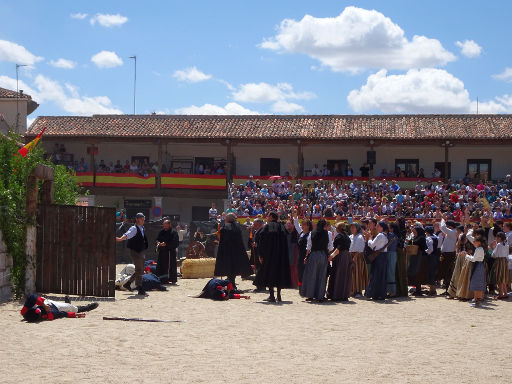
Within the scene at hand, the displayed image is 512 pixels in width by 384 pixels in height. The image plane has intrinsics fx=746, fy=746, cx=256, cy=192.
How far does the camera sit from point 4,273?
12.5 m

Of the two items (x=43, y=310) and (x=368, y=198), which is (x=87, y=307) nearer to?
(x=43, y=310)

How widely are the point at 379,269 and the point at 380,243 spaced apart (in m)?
0.51

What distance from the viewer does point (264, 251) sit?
13539 mm

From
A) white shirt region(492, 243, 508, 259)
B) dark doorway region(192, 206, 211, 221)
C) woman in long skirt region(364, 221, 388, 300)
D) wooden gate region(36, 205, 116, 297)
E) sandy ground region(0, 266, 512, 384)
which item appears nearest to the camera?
sandy ground region(0, 266, 512, 384)

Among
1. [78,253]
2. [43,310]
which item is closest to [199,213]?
[78,253]

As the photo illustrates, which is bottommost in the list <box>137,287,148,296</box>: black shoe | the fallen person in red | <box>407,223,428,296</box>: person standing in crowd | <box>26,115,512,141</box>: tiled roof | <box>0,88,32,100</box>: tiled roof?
<box>137,287,148,296</box>: black shoe

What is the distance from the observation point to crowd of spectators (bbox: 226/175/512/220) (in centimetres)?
2755

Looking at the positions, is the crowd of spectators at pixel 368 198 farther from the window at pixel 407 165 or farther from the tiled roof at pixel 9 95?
the tiled roof at pixel 9 95

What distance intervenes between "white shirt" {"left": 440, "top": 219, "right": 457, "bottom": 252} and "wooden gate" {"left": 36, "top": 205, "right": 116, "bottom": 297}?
6684mm

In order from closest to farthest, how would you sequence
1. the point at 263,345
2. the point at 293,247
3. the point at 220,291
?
the point at 263,345, the point at 220,291, the point at 293,247

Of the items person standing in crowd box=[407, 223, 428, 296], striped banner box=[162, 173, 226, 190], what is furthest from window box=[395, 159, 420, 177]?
person standing in crowd box=[407, 223, 428, 296]

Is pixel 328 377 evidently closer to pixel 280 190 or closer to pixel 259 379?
pixel 259 379

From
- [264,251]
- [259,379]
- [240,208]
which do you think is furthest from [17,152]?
[240,208]

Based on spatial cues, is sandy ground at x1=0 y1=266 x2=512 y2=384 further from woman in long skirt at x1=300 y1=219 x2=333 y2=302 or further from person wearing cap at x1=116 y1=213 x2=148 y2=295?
person wearing cap at x1=116 y1=213 x2=148 y2=295
